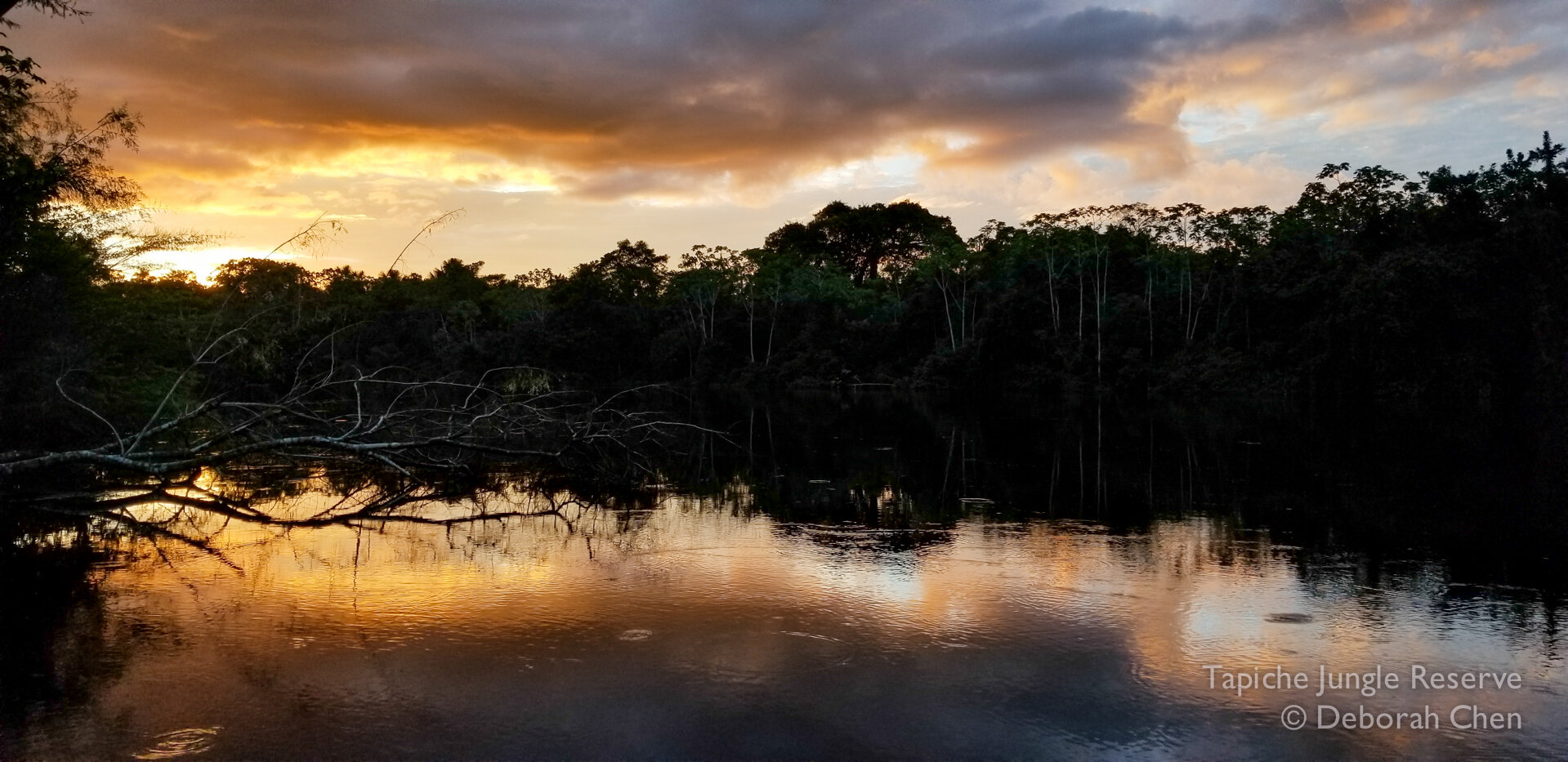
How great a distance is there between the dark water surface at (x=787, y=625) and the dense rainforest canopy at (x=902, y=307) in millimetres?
A: 5896

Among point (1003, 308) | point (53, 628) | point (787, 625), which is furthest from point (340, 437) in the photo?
point (1003, 308)

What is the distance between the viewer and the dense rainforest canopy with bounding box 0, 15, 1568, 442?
1620 centimetres

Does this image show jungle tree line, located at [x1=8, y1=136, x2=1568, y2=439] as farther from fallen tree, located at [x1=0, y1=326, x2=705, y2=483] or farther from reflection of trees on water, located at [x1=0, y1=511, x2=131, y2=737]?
reflection of trees on water, located at [x1=0, y1=511, x2=131, y2=737]

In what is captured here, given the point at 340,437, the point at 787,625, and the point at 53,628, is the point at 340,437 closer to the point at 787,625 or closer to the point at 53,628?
the point at 53,628

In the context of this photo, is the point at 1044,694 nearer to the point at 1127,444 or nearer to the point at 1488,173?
the point at 1127,444

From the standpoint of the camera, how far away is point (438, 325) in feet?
199

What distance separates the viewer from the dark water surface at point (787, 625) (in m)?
4.52

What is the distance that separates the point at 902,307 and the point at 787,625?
54.2 metres

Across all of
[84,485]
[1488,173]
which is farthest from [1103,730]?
[1488,173]

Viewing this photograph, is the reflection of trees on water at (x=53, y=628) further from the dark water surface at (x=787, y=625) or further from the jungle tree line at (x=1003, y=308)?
the jungle tree line at (x=1003, y=308)

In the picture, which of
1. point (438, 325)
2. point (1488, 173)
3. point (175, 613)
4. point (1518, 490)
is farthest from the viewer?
point (438, 325)

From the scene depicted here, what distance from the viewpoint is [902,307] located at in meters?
59.6

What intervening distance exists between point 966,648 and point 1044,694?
2.57ft

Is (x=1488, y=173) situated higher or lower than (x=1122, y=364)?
higher
